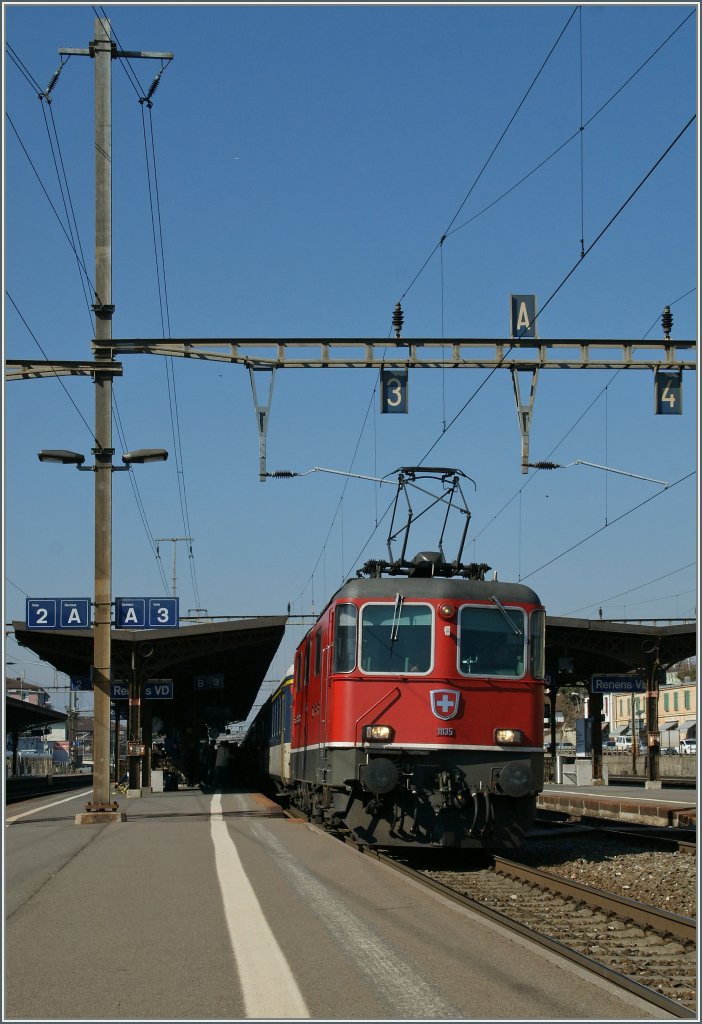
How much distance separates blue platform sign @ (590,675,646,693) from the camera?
115ft

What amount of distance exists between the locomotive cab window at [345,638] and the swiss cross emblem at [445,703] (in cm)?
100

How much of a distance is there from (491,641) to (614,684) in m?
23.0

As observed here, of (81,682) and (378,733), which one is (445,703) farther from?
(81,682)

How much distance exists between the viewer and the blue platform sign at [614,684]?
115ft

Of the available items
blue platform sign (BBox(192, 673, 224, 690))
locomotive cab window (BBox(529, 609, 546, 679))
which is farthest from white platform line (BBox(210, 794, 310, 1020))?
blue platform sign (BBox(192, 673, 224, 690))

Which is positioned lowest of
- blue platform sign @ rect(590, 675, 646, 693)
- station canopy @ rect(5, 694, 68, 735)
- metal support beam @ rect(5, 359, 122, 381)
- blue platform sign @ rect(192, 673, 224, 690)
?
station canopy @ rect(5, 694, 68, 735)

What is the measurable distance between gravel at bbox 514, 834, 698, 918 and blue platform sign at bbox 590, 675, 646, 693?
1867 cm

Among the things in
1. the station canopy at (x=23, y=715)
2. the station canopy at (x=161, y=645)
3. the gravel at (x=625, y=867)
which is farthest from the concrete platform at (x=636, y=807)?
the station canopy at (x=23, y=715)

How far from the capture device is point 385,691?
13062mm

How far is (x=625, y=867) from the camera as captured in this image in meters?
13.3

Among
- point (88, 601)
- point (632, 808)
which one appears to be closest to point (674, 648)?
point (632, 808)

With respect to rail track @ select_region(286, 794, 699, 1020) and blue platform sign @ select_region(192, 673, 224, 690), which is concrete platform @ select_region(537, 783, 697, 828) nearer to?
rail track @ select_region(286, 794, 699, 1020)

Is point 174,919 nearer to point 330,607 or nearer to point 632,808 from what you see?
point 330,607

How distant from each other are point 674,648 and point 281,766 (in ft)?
49.8
